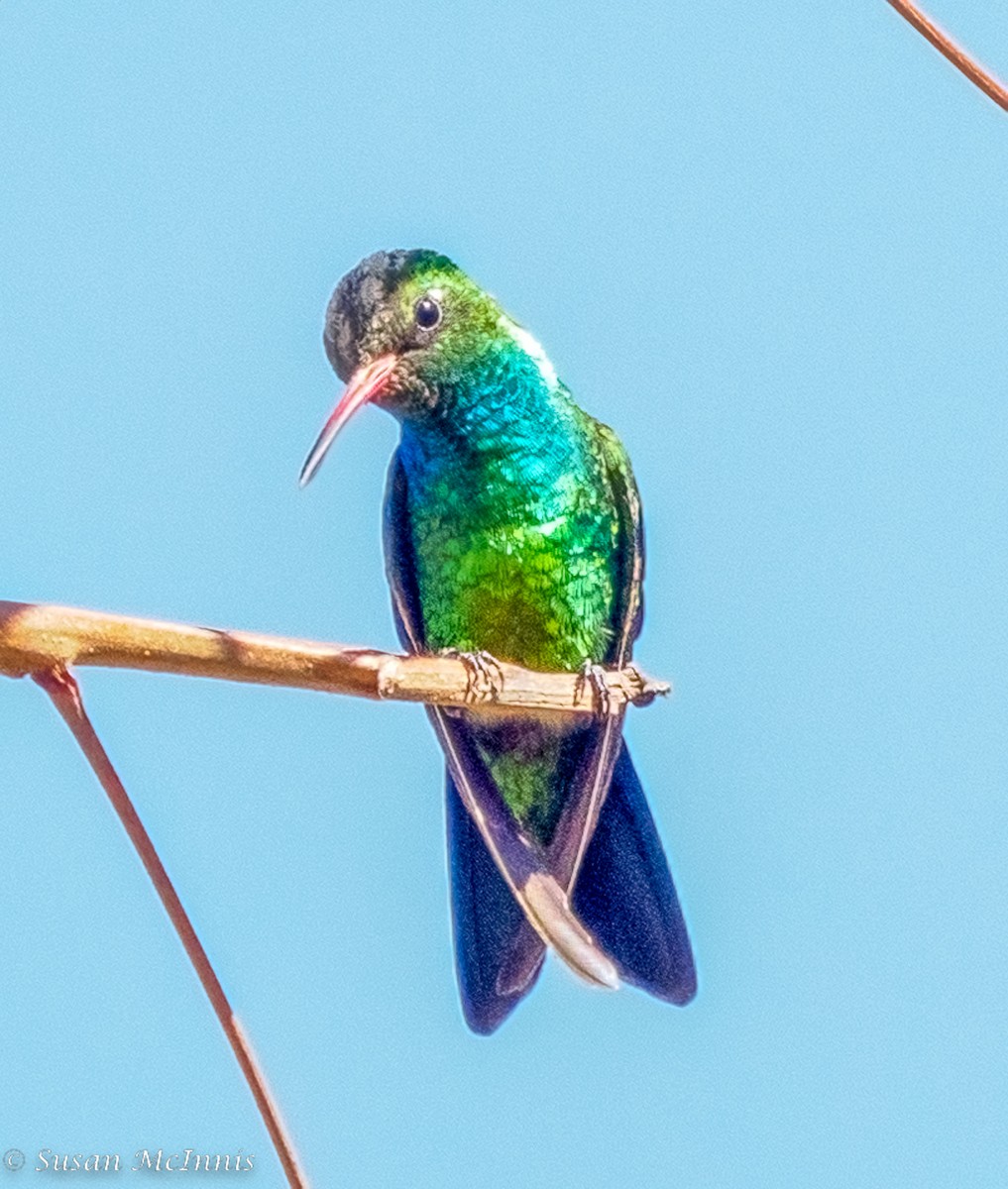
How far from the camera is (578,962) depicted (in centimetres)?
305

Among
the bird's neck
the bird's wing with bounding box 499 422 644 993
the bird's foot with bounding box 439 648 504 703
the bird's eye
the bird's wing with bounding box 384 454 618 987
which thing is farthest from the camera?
the bird's neck

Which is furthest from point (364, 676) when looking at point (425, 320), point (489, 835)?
point (425, 320)

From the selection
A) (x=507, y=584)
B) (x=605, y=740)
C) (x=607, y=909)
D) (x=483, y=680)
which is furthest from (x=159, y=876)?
(x=507, y=584)

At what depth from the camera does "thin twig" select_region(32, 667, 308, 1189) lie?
1607 millimetres

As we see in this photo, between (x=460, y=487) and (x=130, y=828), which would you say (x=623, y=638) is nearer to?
(x=460, y=487)

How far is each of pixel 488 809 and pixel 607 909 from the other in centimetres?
50

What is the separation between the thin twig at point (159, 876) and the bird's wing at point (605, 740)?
9.36 feet

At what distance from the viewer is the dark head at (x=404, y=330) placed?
→ 5301 millimetres

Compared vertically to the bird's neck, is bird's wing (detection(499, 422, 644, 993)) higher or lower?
lower

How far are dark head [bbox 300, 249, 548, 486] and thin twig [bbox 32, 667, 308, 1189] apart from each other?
134 inches

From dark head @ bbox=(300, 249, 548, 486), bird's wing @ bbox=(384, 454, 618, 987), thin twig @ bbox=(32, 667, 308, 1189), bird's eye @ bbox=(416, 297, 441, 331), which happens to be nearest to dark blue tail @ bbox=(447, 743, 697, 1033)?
bird's wing @ bbox=(384, 454, 618, 987)

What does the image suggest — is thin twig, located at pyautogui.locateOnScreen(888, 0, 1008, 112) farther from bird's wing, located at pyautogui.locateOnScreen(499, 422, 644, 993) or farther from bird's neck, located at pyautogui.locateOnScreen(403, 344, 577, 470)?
bird's neck, located at pyautogui.locateOnScreen(403, 344, 577, 470)

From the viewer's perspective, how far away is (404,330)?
5426mm

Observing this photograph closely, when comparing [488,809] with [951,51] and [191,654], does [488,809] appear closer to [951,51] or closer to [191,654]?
[191,654]
